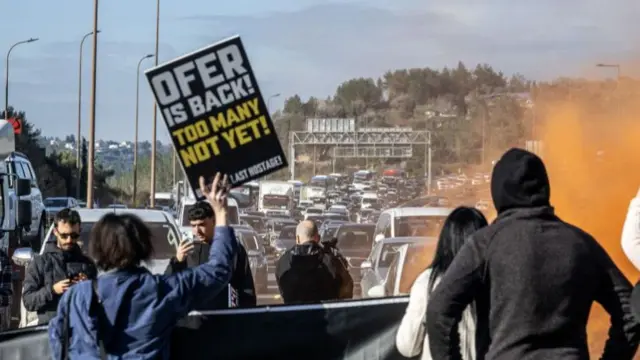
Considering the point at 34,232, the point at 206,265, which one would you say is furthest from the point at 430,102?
the point at 206,265

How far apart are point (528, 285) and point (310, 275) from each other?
16.9ft

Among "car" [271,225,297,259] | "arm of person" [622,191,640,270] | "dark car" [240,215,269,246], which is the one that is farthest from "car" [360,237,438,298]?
"dark car" [240,215,269,246]

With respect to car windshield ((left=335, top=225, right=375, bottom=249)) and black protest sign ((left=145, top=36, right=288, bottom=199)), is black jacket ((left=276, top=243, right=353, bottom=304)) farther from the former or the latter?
car windshield ((left=335, top=225, right=375, bottom=249))

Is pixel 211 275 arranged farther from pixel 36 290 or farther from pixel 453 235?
pixel 36 290

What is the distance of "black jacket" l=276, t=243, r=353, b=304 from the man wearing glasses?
1.77 m

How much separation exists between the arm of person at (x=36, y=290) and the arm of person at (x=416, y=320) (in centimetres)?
324

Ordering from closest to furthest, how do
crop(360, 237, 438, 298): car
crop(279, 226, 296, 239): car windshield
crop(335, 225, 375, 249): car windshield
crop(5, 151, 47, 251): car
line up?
crop(360, 237, 438, 298): car
crop(5, 151, 47, 251): car
crop(335, 225, 375, 249): car windshield
crop(279, 226, 296, 239): car windshield

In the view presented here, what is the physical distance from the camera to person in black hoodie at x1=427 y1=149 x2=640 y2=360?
15.5 ft

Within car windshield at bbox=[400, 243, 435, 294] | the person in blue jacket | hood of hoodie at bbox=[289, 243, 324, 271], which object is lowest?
car windshield at bbox=[400, 243, 435, 294]

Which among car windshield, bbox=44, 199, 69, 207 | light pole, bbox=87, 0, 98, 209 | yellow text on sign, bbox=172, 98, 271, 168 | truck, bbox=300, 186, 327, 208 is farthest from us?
truck, bbox=300, 186, 327, 208

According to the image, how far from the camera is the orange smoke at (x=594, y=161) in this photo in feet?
65.8

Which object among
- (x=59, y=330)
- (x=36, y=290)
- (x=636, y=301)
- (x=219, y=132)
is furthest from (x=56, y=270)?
(x=636, y=301)

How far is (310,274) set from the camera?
9781 millimetres

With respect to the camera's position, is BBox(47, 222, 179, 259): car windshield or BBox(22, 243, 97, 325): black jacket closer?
BBox(22, 243, 97, 325): black jacket
